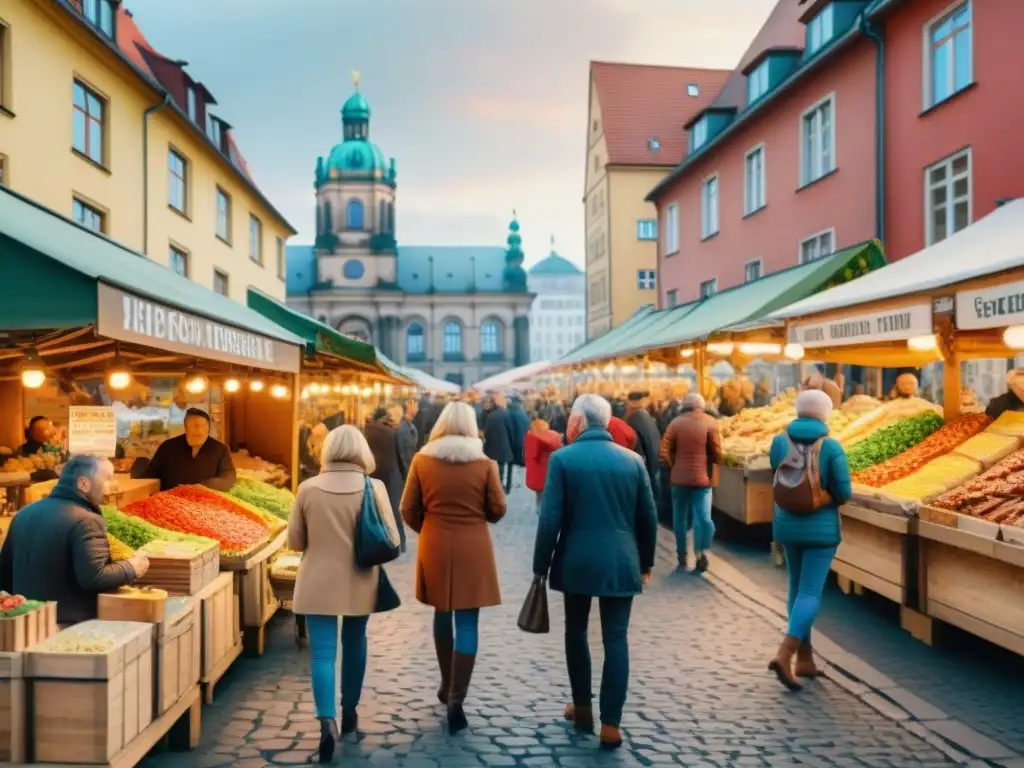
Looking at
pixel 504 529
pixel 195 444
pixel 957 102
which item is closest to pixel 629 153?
pixel 957 102

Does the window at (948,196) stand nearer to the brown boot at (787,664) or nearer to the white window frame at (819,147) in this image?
the white window frame at (819,147)

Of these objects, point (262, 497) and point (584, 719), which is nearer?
point (584, 719)

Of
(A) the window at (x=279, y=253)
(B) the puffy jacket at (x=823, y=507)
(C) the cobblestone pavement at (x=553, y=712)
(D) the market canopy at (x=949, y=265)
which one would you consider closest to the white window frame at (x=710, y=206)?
(A) the window at (x=279, y=253)

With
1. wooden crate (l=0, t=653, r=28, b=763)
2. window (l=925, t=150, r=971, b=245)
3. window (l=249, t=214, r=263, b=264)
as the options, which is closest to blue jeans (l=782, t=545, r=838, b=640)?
wooden crate (l=0, t=653, r=28, b=763)

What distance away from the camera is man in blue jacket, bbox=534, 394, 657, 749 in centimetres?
535

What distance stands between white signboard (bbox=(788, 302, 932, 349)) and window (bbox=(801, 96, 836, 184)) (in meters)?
12.3

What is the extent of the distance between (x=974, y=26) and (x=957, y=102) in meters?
1.17

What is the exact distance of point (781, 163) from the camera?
23906 millimetres

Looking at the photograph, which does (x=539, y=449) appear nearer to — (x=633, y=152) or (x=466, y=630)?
(x=466, y=630)

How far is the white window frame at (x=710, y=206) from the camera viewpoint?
28656 millimetres

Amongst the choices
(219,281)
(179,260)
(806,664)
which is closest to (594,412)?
(806,664)

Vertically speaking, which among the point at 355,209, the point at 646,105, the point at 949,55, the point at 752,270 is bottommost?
the point at 752,270

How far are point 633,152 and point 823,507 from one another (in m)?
40.2

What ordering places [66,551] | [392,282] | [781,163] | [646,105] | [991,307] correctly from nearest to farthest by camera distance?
[66,551]
[991,307]
[781,163]
[646,105]
[392,282]
